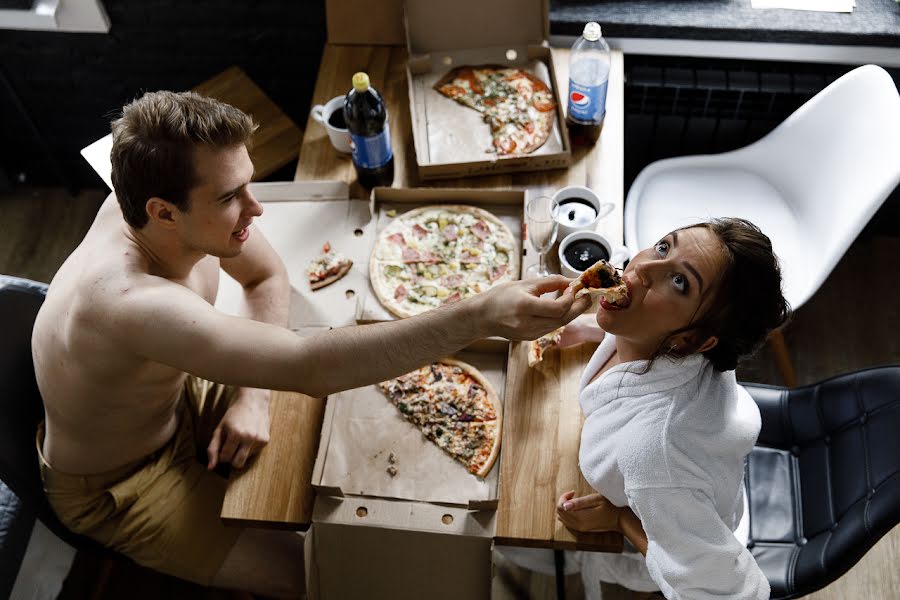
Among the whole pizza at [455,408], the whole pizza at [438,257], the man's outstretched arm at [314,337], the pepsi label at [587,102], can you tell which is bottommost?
the whole pizza at [455,408]

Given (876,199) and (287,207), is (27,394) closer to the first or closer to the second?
(287,207)

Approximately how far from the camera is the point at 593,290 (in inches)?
56.9

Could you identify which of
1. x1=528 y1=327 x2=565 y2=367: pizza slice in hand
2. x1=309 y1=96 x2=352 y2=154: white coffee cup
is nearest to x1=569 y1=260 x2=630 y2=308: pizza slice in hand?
x1=528 y1=327 x2=565 y2=367: pizza slice in hand

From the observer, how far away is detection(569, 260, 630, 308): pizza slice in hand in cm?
145

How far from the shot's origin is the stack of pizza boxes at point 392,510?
1.50 m

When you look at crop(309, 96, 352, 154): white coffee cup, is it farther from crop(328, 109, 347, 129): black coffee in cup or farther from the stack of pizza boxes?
the stack of pizza boxes

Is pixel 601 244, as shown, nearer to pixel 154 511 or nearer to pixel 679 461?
pixel 679 461

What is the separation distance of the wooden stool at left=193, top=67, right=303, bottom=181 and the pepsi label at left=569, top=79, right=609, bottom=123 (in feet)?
3.33

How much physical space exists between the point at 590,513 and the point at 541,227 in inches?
26.8

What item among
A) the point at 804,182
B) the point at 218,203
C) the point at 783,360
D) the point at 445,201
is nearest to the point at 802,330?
the point at 783,360

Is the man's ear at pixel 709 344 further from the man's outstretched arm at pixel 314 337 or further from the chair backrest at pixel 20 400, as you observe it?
the chair backrest at pixel 20 400

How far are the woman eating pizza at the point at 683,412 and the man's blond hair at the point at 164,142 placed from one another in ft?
2.76

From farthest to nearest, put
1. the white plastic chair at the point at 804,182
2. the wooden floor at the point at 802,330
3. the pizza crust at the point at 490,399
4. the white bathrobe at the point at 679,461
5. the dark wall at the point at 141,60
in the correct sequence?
the dark wall at the point at 141,60 < the wooden floor at the point at 802,330 < the white plastic chair at the point at 804,182 < the pizza crust at the point at 490,399 < the white bathrobe at the point at 679,461

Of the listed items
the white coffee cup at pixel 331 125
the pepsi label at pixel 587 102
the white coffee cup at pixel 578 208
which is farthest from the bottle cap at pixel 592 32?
the white coffee cup at pixel 331 125
